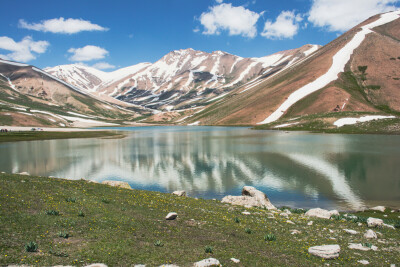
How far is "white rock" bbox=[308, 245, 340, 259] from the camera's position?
13.2 m

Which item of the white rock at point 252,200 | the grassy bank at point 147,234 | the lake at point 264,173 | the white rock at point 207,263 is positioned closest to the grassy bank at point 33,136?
the lake at point 264,173

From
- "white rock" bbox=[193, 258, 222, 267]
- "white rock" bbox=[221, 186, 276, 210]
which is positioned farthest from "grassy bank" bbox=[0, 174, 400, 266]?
"white rock" bbox=[221, 186, 276, 210]

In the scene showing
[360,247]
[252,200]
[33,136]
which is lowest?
[252,200]

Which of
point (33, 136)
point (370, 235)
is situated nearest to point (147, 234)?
point (370, 235)

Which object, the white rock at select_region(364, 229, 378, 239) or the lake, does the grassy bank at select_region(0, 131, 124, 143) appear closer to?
the lake

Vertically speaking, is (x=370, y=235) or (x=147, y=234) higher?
(x=147, y=234)

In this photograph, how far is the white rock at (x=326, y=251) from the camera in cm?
1322

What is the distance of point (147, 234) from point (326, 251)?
9.58 meters

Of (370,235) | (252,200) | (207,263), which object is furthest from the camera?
(252,200)

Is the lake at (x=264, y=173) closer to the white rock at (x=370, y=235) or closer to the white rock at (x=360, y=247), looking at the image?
the white rock at (x=370, y=235)

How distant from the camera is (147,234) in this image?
14.8 m

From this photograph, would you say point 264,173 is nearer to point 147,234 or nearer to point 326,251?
point 326,251

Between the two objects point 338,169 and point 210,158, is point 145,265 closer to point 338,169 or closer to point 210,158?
point 338,169

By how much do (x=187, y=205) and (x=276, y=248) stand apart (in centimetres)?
1029
